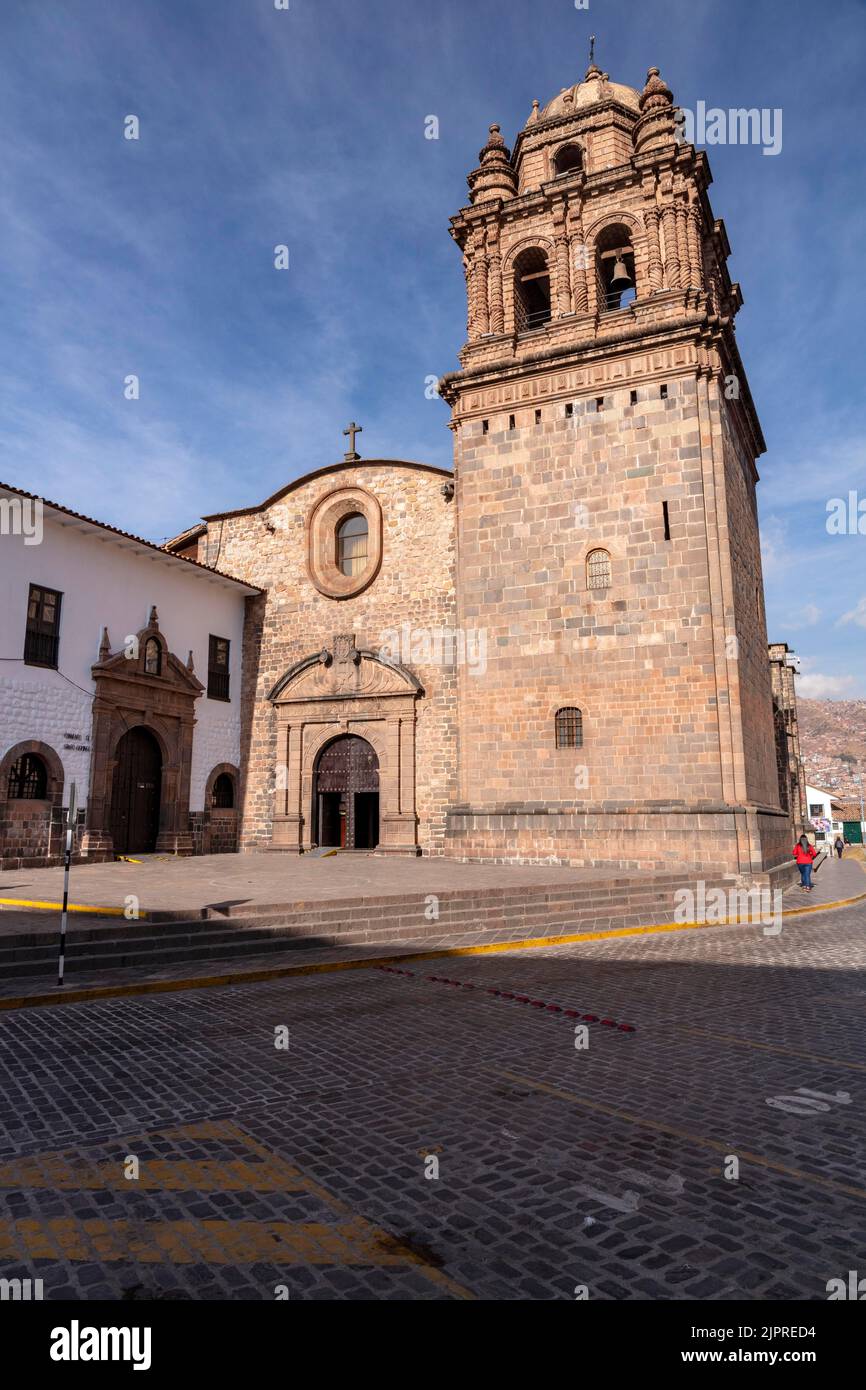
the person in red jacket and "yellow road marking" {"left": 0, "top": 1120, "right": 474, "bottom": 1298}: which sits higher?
the person in red jacket

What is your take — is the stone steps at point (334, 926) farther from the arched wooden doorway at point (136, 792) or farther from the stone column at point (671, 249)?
the stone column at point (671, 249)

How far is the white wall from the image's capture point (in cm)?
1692

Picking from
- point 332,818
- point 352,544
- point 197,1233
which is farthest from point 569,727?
point 197,1233

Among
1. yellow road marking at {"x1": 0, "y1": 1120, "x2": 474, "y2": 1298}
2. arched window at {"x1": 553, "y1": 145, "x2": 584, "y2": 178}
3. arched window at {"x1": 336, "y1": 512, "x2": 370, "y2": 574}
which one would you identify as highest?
arched window at {"x1": 553, "y1": 145, "x2": 584, "y2": 178}

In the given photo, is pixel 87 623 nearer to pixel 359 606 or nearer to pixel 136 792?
pixel 136 792

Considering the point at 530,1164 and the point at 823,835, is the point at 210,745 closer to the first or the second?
the point at 530,1164

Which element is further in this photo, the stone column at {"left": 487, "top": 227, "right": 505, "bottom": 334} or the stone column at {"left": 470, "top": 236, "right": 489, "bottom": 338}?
the stone column at {"left": 470, "top": 236, "right": 489, "bottom": 338}

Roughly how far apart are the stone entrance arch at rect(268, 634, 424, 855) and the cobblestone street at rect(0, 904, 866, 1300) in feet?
43.9

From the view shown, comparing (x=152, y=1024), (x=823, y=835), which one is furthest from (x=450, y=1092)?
(x=823, y=835)

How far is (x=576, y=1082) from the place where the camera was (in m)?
4.95

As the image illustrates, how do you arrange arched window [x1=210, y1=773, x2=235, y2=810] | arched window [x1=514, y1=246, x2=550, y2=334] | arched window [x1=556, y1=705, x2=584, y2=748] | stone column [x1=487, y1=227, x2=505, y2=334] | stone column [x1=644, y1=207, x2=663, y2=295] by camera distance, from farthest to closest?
arched window [x1=210, y1=773, x2=235, y2=810], arched window [x1=514, y1=246, x2=550, y2=334], stone column [x1=487, y1=227, x2=505, y2=334], stone column [x1=644, y1=207, x2=663, y2=295], arched window [x1=556, y1=705, x2=584, y2=748]

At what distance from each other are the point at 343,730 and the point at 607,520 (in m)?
8.74

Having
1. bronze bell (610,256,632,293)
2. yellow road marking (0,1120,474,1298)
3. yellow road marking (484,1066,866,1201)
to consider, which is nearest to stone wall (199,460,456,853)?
bronze bell (610,256,632,293)

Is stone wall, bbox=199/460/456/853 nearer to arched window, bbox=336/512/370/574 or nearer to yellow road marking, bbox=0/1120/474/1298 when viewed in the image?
arched window, bbox=336/512/370/574
